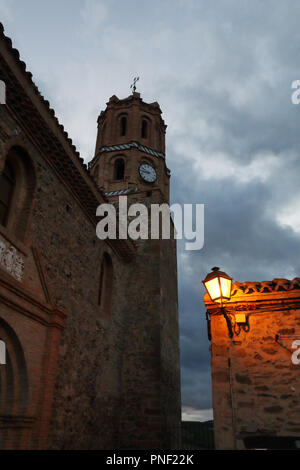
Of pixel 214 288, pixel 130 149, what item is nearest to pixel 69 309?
pixel 214 288

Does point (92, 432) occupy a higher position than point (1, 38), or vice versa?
point (1, 38)

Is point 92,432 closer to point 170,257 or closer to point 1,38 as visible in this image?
point 170,257

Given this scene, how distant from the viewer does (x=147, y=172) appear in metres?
20.1

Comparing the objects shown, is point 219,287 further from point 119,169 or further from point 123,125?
point 123,125

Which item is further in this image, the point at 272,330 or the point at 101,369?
the point at 101,369

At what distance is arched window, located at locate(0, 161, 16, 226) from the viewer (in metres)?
7.22

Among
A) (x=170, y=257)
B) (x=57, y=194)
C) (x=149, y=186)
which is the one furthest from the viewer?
(x=149, y=186)

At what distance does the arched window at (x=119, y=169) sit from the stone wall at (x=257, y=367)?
14.6 meters

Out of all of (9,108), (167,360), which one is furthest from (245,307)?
(167,360)

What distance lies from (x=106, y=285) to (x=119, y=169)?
10.1 m

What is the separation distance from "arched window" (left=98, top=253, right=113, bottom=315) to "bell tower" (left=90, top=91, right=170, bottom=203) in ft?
18.1
